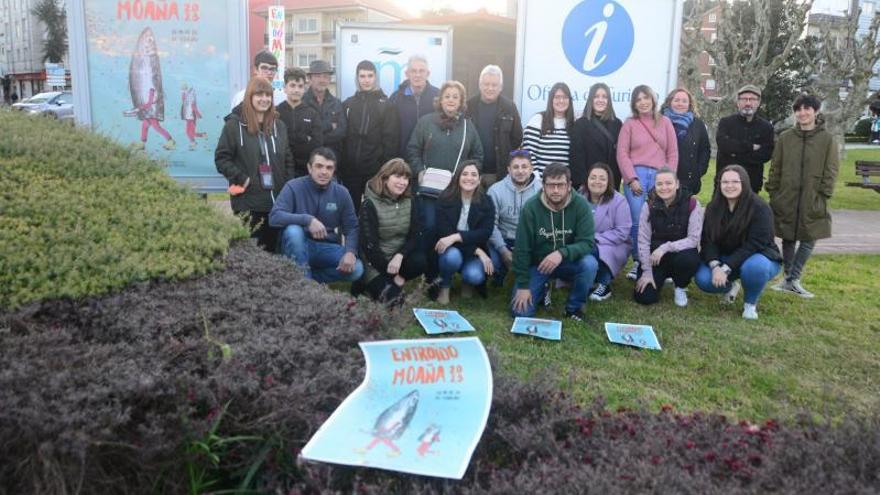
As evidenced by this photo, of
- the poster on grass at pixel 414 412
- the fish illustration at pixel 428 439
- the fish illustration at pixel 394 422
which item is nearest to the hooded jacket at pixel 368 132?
the poster on grass at pixel 414 412

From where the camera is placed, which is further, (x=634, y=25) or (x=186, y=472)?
(x=634, y=25)

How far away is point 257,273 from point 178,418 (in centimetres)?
151

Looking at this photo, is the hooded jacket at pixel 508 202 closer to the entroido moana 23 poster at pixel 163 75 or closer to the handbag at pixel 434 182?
the handbag at pixel 434 182

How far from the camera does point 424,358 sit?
2.58m

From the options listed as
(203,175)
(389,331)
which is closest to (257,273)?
(389,331)

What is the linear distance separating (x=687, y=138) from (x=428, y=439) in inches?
216

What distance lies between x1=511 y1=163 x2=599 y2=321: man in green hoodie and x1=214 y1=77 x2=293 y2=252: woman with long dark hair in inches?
84.7

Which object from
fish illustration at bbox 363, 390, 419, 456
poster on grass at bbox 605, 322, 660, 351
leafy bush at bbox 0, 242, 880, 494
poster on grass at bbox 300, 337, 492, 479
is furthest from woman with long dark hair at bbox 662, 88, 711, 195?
fish illustration at bbox 363, 390, 419, 456

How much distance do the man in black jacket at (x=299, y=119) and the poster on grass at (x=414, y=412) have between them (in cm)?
429

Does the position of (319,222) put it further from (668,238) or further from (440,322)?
(668,238)

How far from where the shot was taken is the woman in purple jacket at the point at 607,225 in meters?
6.43

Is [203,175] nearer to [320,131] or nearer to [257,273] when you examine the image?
[320,131]

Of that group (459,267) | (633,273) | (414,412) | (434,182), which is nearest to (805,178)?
(633,273)

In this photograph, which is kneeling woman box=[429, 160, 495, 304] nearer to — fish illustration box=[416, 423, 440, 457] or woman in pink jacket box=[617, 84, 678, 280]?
woman in pink jacket box=[617, 84, 678, 280]
